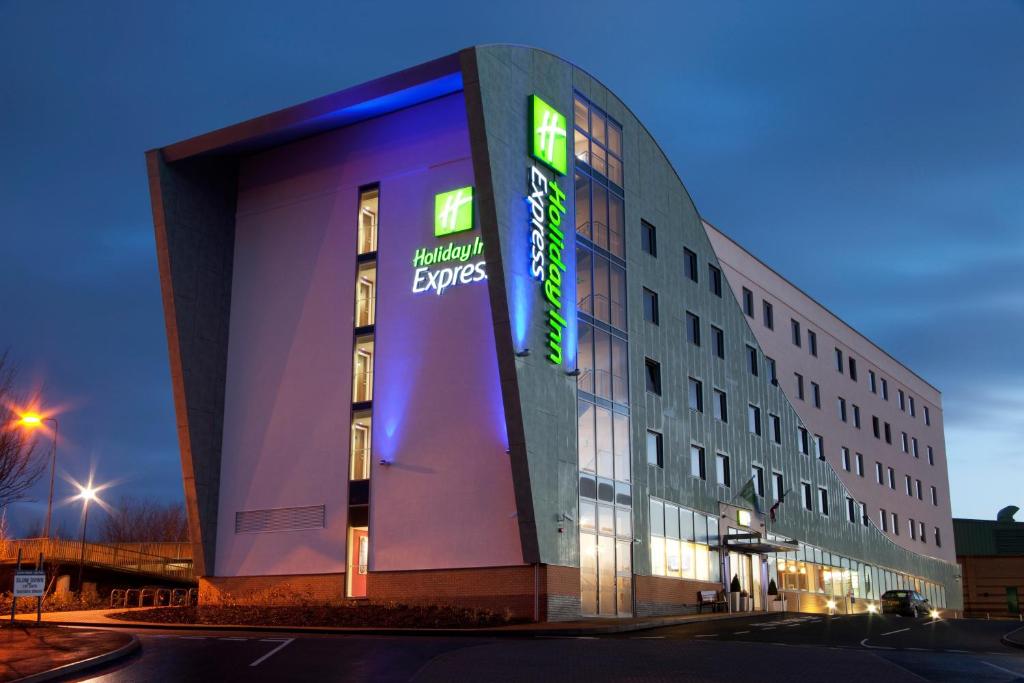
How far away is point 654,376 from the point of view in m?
43.6

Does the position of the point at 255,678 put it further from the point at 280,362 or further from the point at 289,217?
the point at 289,217

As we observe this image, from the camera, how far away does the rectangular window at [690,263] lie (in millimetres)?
49125

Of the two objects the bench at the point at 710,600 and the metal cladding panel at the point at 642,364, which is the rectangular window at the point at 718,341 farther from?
the bench at the point at 710,600

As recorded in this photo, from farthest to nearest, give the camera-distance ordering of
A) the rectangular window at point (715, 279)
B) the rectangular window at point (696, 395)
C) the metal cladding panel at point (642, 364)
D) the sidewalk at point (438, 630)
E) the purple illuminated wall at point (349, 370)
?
the rectangular window at point (715, 279), the rectangular window at point (696, 395), the purple illuminated wall at point (349, 370), the metal cladding panel at point (642, 364), the sidewalk at point (438, 630)

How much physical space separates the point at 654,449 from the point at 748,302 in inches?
708

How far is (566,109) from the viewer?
39.6m

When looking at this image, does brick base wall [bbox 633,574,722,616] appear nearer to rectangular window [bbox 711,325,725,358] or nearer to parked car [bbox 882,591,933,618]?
rectangular window [bbox 711,325,725,358]

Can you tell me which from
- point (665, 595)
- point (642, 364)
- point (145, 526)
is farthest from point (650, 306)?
point (145, 526)

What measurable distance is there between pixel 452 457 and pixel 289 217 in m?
12.5

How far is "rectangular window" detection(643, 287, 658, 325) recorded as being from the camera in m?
43.8

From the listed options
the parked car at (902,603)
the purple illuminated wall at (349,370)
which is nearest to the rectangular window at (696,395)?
the parked car at (902,603)

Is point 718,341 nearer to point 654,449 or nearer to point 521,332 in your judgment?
point 654,449

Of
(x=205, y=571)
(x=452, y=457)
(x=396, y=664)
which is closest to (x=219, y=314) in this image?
(x=205, y=571)

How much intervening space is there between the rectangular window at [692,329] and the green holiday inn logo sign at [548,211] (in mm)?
12361
